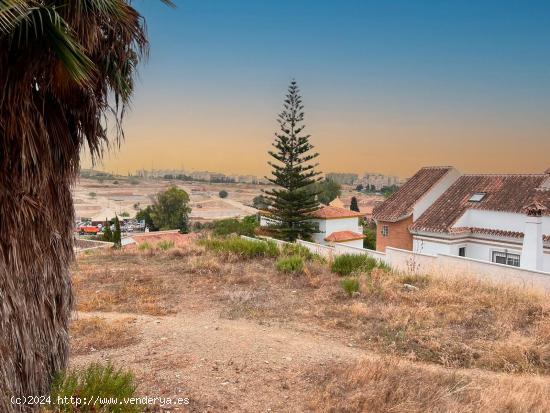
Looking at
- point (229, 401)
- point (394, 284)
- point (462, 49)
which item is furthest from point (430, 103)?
point (229, 401)

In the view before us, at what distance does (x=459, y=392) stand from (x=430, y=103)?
914 inches

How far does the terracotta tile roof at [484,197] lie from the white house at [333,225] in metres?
8.37

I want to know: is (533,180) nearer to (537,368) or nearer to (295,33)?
(295,33)

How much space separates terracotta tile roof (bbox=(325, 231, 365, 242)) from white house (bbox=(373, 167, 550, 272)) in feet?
21.3

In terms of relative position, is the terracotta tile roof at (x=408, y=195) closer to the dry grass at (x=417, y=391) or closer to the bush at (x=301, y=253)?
the bush at (x=301, y=253)

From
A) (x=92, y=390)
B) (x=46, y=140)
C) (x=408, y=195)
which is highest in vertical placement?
(x=46, y=140)

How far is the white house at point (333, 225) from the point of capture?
2608 centimetres

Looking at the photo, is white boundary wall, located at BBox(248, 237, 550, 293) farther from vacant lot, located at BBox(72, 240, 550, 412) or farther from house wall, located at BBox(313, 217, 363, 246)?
house wall, located at BBox(313, 217, 363, 246)

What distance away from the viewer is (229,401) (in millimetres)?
3488

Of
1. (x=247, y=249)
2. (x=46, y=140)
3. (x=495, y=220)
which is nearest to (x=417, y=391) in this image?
(x=46, y=140)

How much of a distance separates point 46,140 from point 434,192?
1893 cm

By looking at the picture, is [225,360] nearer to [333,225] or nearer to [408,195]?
[408,195]

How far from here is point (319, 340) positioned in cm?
529

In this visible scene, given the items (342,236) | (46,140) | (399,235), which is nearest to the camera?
(46,140)
